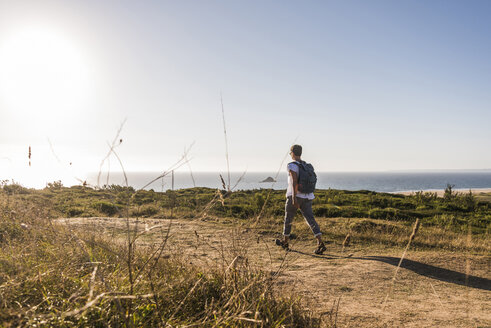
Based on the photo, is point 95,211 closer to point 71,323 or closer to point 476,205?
point 71,323

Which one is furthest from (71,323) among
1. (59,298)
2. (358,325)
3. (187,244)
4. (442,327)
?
(187,244)

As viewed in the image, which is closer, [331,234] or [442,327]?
[442,327]

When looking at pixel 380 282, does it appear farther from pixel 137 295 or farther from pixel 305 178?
pixel 137 295

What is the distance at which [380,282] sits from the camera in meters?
5.00

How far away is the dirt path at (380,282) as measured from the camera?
3.52 m

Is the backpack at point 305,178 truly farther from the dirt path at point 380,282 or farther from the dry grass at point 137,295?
the dry grass at point 137,295

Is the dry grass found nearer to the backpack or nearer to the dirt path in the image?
the dirt path

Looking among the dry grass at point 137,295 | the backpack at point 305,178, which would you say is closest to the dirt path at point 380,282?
the dry grass at point 137,295

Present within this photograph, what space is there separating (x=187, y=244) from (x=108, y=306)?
16.8 feet

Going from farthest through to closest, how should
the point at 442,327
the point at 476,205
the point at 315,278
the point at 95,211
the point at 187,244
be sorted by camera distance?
1. the point at 476,205
2. the point at 95,211
3. the point at 187,244
4. the point at 315,278
5. the point at 442,327

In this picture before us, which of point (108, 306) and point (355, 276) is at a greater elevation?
point (108, 306)

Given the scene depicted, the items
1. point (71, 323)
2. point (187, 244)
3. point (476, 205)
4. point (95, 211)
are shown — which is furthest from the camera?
point (476, 205)

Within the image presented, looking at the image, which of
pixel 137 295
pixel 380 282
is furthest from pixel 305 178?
pixel 137 295

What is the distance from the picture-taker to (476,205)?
18.4 m
